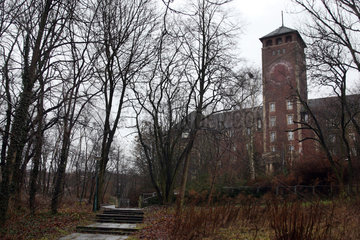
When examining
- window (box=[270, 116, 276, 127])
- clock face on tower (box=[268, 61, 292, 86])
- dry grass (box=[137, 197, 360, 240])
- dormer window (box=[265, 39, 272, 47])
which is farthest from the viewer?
dormer window (box=[265, 39, 272, 47])

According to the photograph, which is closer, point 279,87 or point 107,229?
point 107,229

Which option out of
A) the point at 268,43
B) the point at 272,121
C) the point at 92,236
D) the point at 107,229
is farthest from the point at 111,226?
the point at 268,43

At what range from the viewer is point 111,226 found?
12.4 metres

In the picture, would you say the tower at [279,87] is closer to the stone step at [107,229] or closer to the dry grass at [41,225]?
the dry grass at [41,225]

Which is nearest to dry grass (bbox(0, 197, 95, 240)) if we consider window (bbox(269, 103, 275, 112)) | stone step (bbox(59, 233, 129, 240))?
stone step (bbox(59, 233, 129, 240))

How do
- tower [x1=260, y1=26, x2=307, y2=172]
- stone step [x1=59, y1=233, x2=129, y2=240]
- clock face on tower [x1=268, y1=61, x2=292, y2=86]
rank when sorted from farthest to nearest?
1. clock face on tower [x1=268, y1=61, x2=292, y2=86]
2. tower [x1=260, y1=26, x2=307, y2=172]
3. stone step [x1=59, y1=233, x2=129, y2=240]

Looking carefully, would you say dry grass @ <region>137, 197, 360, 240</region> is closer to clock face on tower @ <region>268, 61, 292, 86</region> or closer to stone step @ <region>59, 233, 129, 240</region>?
Answer: stone step @ <region>59, 233, 129, 240</region>

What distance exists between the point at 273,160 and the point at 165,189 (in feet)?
58.2

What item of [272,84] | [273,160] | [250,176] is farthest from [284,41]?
[250,176]

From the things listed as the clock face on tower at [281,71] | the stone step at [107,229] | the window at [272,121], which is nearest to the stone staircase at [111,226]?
the stone step at [107,229]

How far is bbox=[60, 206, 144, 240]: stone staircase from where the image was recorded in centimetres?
1083

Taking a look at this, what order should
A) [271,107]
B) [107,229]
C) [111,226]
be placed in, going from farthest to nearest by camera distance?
[271,107] < [111,226] < [107,229]

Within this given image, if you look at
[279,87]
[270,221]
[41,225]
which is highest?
[279,87]

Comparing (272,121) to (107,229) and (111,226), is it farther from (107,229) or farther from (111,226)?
(107,229)
